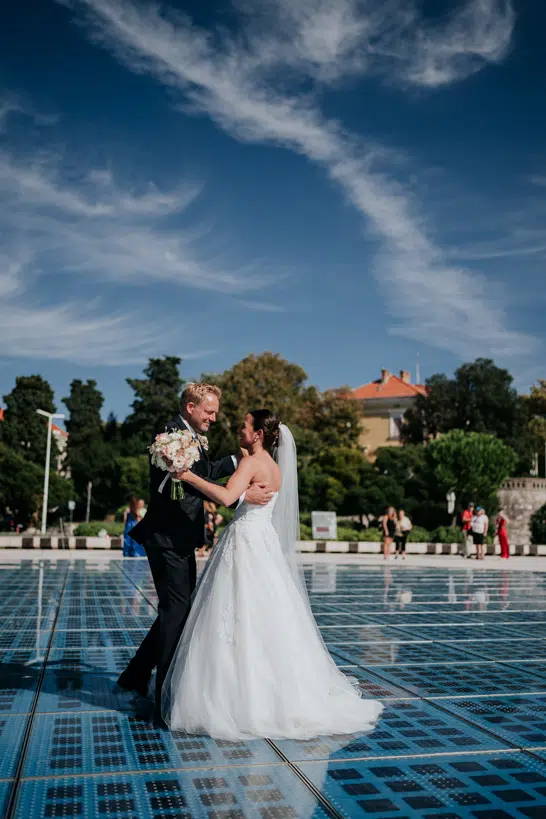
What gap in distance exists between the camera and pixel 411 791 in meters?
4.22

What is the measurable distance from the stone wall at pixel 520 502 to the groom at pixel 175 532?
201ft

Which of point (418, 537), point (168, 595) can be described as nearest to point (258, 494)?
point (168, 595)

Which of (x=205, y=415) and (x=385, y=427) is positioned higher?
(x=385, y=427)

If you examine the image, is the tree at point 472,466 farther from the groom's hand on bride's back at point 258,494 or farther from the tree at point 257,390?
the groom's hand on bride's back at point 258,494

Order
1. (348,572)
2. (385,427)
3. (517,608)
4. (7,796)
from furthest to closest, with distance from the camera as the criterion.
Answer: (385,427) → (348,572) → (517,608) → (7,796)

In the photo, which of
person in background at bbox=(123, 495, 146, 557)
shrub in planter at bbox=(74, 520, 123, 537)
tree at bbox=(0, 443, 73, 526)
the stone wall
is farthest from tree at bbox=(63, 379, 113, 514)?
person in background at bbox=(123, 495, 146, 557)

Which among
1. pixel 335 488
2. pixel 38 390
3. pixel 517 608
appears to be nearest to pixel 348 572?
pixel 517 608

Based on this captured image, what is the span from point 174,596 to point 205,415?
4.16ft

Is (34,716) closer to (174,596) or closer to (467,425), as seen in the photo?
(174,596)

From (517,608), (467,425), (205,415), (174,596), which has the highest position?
(467,425)

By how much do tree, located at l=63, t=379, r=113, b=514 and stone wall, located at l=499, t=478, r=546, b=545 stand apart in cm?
3496

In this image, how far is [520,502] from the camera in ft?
211

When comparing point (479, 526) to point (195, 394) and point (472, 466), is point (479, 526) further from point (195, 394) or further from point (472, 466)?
point (472, 466)

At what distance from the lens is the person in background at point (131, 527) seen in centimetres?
2014
